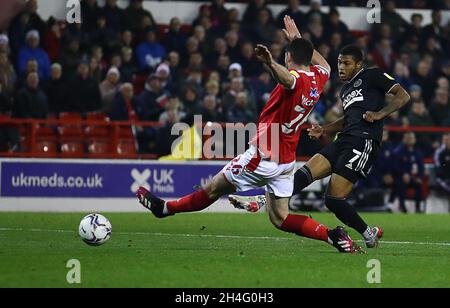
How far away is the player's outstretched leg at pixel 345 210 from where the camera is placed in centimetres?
1180

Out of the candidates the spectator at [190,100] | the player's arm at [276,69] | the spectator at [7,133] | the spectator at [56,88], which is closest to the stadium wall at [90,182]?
the spectator at [7,133]

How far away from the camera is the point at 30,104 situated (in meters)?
19.7

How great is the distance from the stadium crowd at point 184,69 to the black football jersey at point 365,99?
826cm

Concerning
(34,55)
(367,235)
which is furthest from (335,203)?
(34,55)

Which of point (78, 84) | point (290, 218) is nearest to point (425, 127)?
point (78, 84)

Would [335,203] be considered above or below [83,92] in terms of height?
below

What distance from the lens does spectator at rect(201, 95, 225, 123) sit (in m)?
20.9

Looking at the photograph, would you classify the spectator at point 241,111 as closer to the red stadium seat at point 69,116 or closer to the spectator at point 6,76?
the red stadium seat at point 69,116

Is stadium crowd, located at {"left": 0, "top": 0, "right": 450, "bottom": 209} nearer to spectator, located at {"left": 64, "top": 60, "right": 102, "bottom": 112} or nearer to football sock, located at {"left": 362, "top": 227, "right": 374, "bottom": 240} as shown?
spectator, located at {"left": 64, "top": 60, "right": 102, "bottom": 112}

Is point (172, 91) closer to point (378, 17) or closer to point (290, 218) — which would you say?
point (378, 17)

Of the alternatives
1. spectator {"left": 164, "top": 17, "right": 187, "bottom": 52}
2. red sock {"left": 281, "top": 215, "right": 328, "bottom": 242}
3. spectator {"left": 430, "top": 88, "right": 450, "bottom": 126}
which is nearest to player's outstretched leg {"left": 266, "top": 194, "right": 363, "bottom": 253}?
red sock {"left": 281, "top": 215, "right": 328, "bottom": 242}

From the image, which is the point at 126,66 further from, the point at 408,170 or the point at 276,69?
the point at 276,69

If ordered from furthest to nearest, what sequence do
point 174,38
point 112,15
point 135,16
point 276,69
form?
point 174,38
point 135,16
point 112,15
point 276,69

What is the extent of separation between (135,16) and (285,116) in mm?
11608
